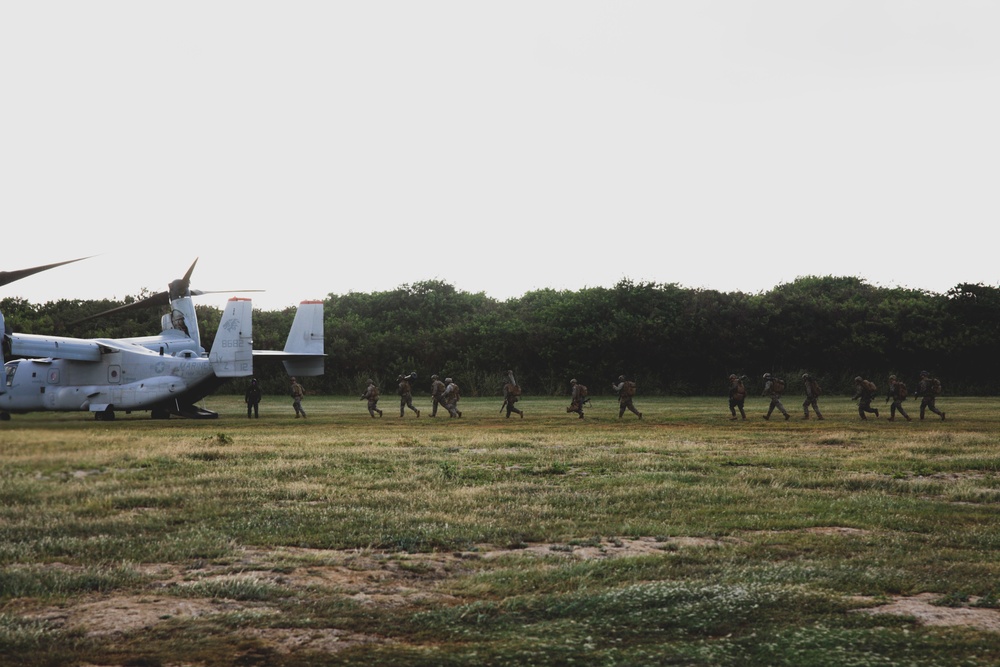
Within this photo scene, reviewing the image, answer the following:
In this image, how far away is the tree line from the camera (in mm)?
55281

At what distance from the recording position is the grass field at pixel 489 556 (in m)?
7.30

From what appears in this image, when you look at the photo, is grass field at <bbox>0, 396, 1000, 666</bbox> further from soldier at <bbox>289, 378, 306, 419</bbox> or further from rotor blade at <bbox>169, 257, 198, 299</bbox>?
rotor blade at <bbox>169, 257, 198, 299</bbox>

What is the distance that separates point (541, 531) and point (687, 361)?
45654 millimetres

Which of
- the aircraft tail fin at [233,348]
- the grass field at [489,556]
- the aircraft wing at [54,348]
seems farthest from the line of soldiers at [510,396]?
the grass field at [489,556]

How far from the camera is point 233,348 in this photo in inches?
1368

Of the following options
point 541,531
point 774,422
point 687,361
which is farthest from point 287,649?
point 687,361

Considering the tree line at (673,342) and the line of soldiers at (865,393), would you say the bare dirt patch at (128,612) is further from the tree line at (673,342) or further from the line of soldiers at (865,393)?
the tree line at (673,342)

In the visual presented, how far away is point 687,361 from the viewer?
56406mm

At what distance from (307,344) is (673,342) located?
2297cm

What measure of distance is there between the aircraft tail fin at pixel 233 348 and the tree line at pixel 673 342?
2311cm

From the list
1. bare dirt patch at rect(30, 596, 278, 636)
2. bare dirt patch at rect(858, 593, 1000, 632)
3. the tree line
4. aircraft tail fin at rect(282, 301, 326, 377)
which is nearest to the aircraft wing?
aircraft tail fin at rect(282, 301, 326, 377)

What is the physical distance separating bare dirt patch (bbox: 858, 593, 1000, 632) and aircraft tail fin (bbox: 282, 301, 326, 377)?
37.7 meters

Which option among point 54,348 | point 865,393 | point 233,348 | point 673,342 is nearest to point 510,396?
point 233,348

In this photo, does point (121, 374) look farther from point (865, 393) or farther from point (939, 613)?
point (939, 613)
